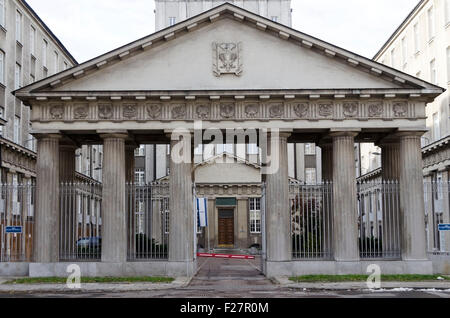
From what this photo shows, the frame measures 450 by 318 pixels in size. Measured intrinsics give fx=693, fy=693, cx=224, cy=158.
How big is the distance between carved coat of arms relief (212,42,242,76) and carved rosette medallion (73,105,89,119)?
6.11 meters

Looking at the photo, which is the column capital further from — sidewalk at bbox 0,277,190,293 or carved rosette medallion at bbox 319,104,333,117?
sidewalk at bbox 0,277,190,293

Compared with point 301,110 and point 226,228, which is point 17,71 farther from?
point 226,228

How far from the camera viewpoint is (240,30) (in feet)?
106

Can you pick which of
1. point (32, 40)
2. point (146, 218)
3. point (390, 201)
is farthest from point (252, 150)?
point (390, 201)

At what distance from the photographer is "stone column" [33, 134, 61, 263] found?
102 ft

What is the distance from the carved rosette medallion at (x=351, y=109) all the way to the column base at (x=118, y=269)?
9.79 m

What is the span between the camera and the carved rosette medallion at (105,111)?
31516 mm

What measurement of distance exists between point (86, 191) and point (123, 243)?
12.0 feet

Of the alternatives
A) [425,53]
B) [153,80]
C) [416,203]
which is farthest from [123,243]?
[425,53]

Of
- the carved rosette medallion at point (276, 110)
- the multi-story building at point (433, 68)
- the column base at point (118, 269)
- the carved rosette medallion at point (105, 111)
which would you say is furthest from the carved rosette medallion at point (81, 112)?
the multi-story building at point (433, 68)

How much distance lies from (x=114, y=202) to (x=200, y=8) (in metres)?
49.8

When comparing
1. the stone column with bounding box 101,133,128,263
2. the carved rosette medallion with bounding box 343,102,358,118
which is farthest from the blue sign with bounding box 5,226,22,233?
the carved rosette medallion with bounding box 343,102,358,118

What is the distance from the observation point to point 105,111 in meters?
31.6

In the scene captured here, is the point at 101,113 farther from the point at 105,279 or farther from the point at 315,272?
the point at 315,272
